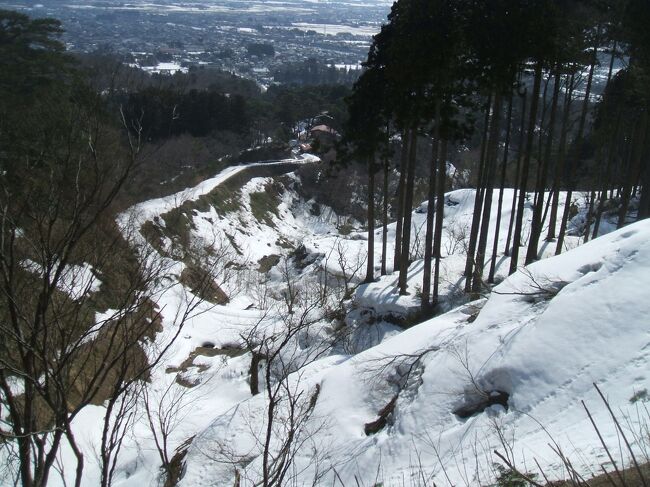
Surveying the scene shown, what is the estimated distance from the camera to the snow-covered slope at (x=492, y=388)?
5.35 metres

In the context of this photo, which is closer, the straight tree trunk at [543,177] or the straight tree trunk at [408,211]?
the straight tree trunk at [543,177]

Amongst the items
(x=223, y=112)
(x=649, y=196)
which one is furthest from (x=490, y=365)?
(x=223, y=112)

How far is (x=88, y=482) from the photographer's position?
9070mm

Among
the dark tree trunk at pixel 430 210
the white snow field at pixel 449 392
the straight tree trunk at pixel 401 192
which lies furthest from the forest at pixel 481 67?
the white snow field at pixel 449 392

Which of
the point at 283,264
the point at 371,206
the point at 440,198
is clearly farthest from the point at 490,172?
the point at 283,264

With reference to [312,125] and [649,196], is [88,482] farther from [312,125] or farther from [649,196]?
[312,125]

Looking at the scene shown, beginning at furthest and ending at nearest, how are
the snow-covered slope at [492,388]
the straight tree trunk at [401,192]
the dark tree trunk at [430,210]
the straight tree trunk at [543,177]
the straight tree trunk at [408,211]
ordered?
the straight tree trunk at [401,192] < the straight tree trunk at [408,211] < the straight tree trunk at [543,177] < the dark tree trunk at [430,210] < the snow-covered slope at [492,388]

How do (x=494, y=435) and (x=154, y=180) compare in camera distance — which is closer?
(x=494, y=435)

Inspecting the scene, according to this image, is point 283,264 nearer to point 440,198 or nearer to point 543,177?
point 440,198

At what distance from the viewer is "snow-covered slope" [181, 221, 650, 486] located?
5.35 metres

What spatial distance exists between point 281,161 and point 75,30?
119m

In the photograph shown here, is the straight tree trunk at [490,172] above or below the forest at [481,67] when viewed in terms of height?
below

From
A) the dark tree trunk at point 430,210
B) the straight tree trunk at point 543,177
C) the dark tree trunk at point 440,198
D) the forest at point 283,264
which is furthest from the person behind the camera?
the dark tree trunk at point 440,198

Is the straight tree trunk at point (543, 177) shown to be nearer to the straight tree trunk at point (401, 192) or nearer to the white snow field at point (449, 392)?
the white snow field at point (449, 392)
